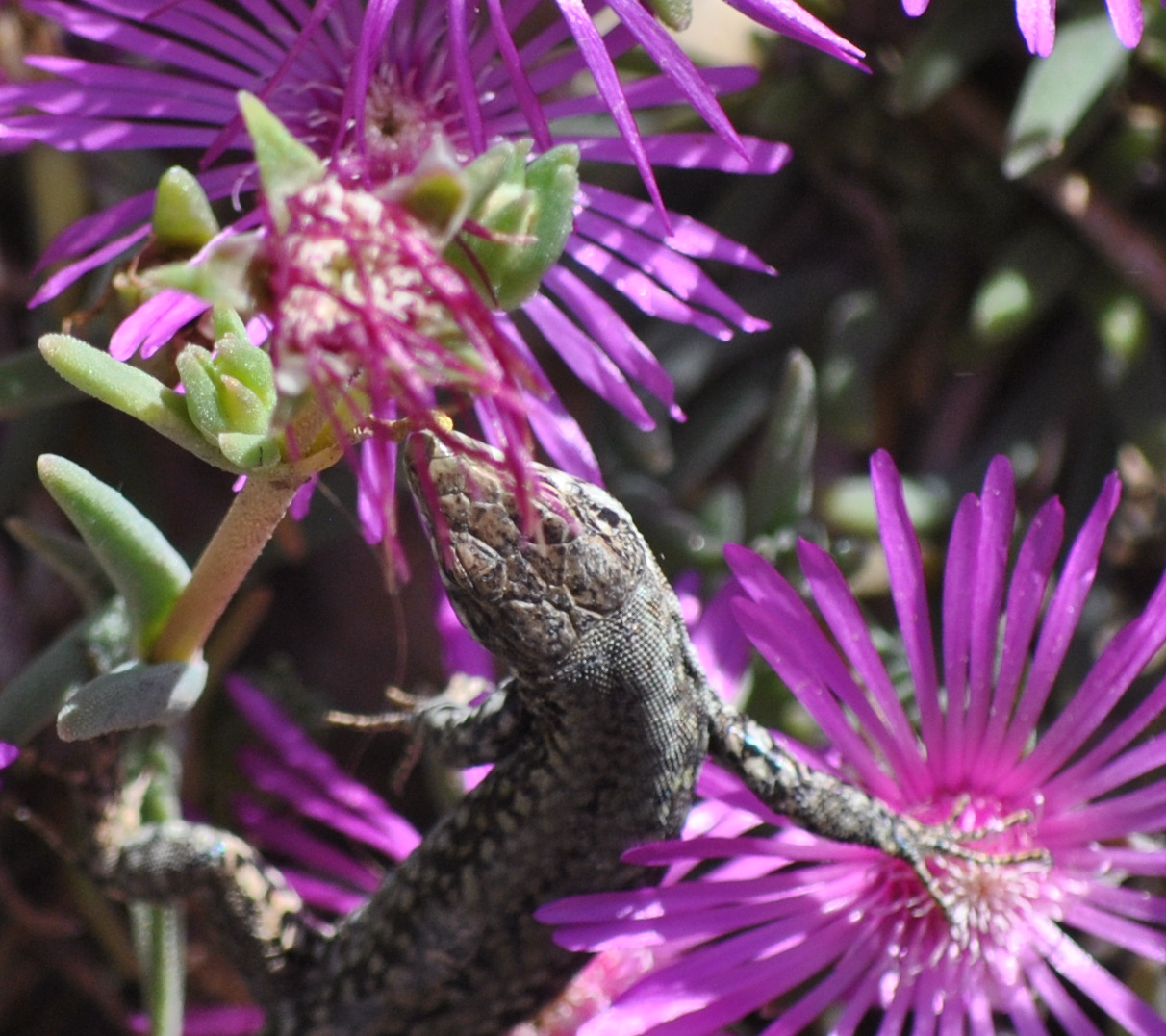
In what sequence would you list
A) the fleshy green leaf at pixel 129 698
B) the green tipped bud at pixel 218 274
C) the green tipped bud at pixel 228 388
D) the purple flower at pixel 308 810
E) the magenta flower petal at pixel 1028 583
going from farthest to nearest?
the purple flower at pixel 308 810 < the magenta flower petal at pixel 1028 583 < the fleshy green leaf at pixel 129 698 < the green tipped bud at pixel 228 388 < the green tipped bud at pixel 218 274

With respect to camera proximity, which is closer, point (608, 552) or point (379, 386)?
point (379, 386)

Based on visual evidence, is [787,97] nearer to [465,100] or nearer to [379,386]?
[465,100]

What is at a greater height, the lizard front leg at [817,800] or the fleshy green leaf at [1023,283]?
the fleshy green leaf at [1023,283]

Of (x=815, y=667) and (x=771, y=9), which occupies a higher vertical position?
(x=771, y=9)

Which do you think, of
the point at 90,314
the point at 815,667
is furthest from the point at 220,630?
the point at 815,667

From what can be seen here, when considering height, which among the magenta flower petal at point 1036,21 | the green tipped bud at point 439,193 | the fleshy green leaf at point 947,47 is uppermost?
the fleshy green leaf at point 947,47

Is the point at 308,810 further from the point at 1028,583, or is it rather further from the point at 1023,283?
the point at 1023,283

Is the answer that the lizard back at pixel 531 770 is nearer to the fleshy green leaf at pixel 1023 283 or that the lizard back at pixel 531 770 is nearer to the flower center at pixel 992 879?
the flower center at pixel 992 879

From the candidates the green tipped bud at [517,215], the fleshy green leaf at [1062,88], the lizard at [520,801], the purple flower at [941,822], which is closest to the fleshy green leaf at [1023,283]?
the fleshy green leaf at [1062,88]
